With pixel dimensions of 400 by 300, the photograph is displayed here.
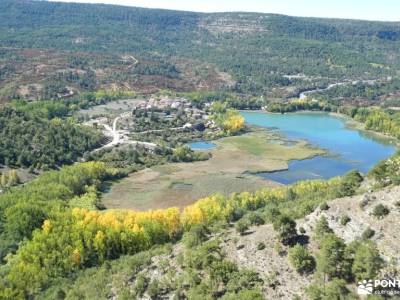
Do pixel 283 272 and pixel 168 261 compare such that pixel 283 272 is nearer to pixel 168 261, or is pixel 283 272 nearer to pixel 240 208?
pixel 168 261

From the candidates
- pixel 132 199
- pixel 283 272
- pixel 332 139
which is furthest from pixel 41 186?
pixel 332 139

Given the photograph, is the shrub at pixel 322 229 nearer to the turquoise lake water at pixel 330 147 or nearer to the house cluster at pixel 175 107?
the turquoise lake water at pixel 330 147

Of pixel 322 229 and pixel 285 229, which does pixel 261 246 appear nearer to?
pixel 285 229

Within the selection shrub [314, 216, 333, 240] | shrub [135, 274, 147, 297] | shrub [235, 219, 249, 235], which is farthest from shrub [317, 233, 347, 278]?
shrub [135, 274, 147, 297]

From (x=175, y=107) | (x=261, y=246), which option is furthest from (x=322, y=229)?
(x=175, y=107)

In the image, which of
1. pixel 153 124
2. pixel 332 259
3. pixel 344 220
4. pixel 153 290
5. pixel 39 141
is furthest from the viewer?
pixel 153 124

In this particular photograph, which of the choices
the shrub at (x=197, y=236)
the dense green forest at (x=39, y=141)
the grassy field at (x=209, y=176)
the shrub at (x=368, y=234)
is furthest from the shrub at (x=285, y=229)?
the dense green forest at (x=39, y=141)
